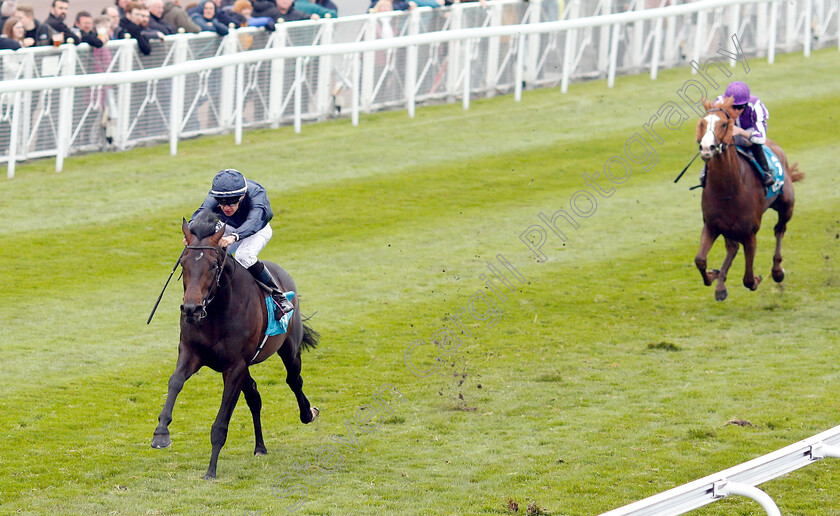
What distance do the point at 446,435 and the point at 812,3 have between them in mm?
16260

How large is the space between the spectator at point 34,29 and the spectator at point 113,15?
1.05 meters

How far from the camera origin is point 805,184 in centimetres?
1446

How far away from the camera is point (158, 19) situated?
14781mm

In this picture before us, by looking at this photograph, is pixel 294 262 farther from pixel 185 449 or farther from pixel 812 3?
pixel 812 3

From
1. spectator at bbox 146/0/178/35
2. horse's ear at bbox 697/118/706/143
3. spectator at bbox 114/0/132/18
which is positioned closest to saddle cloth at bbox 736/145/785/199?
horse's ear at bbox 697/118/706/143

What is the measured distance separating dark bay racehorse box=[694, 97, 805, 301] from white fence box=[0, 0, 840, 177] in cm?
644

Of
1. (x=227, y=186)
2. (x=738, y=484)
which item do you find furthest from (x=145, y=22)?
(x=738, y=484)

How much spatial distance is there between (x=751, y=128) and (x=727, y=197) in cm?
81

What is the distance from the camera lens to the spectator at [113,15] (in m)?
14.5

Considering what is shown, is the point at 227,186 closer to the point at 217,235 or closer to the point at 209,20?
the point at 217,235

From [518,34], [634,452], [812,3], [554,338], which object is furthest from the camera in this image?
[812,3]

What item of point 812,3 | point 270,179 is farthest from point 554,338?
point 812,3

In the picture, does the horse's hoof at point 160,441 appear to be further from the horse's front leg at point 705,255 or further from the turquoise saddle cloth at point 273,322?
the horse's front leg at point 705,255

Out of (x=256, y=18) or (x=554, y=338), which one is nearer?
(x=554, y=338)
